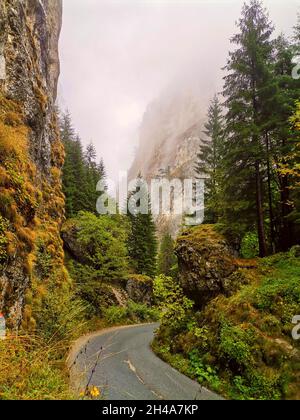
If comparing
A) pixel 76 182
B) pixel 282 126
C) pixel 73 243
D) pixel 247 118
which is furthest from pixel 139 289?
pixel 282 126

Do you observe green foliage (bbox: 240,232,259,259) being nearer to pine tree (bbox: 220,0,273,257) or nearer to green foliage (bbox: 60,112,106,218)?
pine tree (bbox: 220,0,273,257)

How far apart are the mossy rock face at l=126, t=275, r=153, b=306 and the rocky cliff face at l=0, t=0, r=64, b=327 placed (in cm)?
1432

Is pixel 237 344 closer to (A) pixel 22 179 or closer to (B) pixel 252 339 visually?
(B) pixel 252 339

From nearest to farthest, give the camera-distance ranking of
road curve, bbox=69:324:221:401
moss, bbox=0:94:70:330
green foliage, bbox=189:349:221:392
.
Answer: road curve, bbox=69:324:221:401
moss, bbox=0:94:70:330
green foliage, bbox=189:349:221:392

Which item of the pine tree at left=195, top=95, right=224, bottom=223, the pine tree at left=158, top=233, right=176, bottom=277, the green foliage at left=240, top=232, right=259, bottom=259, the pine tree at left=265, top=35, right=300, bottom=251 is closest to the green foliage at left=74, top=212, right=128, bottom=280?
the pine tree at left=195, top=95, right=224, bottom=223

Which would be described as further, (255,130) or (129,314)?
(129,314)

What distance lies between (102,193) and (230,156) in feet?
95.2

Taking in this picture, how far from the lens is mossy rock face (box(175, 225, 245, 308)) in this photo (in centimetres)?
1487

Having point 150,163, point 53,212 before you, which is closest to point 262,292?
point 53,212

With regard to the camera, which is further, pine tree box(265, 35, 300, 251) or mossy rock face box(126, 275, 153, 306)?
mossy rock face box(126, 275, 153, 306)

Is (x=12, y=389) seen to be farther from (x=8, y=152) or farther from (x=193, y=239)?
(x=193, y=239)

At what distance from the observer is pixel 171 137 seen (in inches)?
5143

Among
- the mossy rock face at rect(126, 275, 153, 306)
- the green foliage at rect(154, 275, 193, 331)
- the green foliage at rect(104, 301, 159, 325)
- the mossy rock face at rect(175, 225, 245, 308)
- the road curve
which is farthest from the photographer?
the mossy rock face at rect(126, 275, 153, 306)

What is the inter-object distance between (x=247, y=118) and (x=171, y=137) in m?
115
